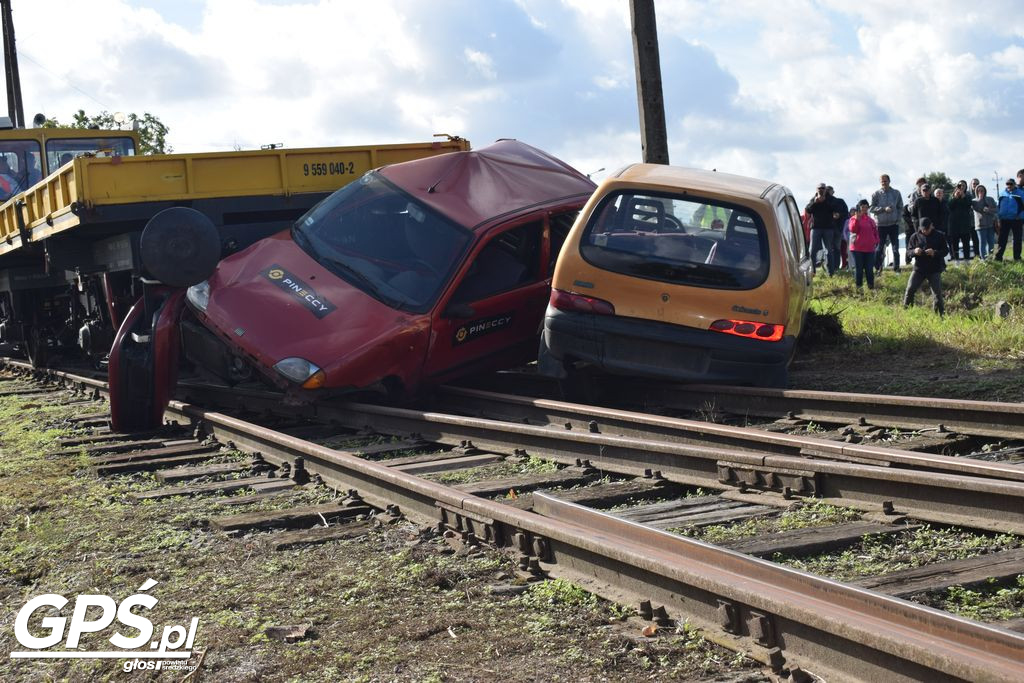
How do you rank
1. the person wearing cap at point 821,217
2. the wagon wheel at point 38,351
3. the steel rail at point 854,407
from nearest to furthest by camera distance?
the steel rail at point 854,407 < the wagon wheel at point 38,351 < the person wearing cap at point 821,217

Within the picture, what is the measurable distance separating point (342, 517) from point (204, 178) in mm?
6859

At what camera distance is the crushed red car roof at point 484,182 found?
10.4 meters

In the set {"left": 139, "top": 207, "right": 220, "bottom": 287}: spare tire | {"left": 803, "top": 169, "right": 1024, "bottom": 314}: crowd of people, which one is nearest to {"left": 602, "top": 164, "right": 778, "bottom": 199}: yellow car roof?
{"left": 139, "top": 207, "right": 220, "bottom": 287}: spare tire

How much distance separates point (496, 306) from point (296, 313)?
1638mm

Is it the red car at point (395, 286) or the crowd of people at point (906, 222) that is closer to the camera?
the red car at point (395, 286)

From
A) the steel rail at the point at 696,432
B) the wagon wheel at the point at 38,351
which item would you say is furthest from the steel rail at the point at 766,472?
the wagon wheel at the point at 38,351

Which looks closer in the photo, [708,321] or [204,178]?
[708,321]

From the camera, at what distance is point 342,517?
606cm

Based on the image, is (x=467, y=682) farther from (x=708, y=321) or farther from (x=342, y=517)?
(x=708, y=321)

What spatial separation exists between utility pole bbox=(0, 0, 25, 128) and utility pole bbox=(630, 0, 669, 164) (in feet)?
91.2

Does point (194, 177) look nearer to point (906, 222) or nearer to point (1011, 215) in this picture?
point (906, 222)

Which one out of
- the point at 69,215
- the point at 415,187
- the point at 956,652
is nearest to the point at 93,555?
A: the point at 956,652

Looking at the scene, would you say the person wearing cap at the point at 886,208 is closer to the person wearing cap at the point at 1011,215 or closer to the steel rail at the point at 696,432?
the person wearing cap at the point at 1011,215

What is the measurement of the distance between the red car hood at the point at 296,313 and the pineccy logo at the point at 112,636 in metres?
4.24
